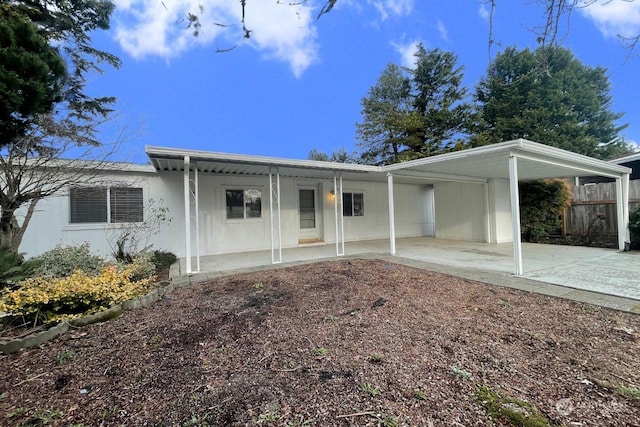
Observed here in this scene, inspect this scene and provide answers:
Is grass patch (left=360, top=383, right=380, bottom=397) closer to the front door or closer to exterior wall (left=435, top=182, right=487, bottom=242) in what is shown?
the front door

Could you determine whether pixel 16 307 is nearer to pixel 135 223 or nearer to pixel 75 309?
pixel 75 309

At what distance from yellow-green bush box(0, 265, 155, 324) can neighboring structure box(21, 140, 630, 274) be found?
2079 millimetres

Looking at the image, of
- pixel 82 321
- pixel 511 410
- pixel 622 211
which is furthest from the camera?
pixel 622 211

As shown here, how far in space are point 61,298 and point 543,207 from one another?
41.5ft

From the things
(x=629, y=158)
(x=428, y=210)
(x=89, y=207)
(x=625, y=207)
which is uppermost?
(x=629, y=158)

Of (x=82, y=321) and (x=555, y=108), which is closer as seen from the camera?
(x=82, y=321)

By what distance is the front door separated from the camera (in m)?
10.0

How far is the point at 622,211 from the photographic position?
7.92m

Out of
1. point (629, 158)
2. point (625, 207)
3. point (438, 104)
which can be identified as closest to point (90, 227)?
point (625, 207)

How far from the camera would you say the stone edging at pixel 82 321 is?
269 centimetres

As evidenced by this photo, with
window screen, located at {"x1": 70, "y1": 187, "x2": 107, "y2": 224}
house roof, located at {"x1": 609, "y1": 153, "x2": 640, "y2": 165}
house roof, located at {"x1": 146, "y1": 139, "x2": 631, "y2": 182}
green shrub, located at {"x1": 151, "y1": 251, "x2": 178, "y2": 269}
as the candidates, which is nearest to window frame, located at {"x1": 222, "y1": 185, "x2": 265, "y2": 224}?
house roof, located at {"x1": 146, "y1": 139, "x2": 631, "y2": 182}

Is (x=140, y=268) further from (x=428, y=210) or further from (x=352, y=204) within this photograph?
(x=428, y=210)

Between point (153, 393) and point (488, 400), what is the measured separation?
2.30m

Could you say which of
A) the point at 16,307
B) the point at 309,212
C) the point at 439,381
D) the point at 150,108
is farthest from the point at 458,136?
the point at 16,307
